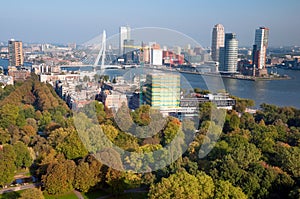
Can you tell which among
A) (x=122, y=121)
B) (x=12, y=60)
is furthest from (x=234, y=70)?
(x=122, y=121)

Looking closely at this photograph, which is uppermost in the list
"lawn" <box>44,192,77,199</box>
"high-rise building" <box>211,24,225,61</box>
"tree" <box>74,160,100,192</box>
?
"high-rise building" <box>211,24,225,61</box>

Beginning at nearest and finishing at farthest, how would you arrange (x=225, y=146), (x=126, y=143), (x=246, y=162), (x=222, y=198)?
(x=222, y=198) → (x=246, y=162) → (x=225, y=146) → (x=126, y=143)

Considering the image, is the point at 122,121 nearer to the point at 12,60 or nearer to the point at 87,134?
the point at 87,134

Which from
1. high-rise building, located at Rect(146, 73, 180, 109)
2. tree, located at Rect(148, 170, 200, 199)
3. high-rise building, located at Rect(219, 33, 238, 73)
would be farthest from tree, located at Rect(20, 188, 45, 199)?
high-rise building, located at Rect(219, 33, 238, 73)

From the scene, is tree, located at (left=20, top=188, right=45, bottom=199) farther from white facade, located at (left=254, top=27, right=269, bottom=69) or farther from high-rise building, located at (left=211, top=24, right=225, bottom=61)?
white facade, located at (left=254, top=27, right=269, bottom=69)

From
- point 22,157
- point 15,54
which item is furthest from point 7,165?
point 15,54
